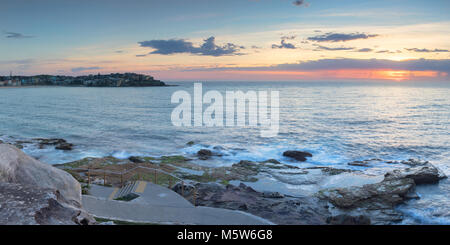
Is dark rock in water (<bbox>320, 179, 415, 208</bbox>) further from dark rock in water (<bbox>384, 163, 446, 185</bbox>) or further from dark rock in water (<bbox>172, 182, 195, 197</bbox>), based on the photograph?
dark rock in water (<bbox>172, 182, 195, 197</bbox>)

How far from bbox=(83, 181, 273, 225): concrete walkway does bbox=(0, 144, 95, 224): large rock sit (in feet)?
10.1

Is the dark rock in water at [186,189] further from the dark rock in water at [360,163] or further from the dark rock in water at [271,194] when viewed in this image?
the dark rock in water at [360,163]

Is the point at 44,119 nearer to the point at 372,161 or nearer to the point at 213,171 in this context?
the point at 213,171

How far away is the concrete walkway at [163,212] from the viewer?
11.9m

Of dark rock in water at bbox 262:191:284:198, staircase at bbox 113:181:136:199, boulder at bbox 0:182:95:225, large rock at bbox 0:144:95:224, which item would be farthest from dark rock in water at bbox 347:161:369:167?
boulder at bbox 0:182:95:225

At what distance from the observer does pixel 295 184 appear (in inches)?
844

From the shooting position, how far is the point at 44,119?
52781mm

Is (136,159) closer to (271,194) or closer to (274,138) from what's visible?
(271,194)

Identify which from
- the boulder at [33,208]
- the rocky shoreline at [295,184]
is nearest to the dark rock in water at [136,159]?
the rocky shoreline at [295,184]

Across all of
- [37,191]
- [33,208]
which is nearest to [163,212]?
[37,191]

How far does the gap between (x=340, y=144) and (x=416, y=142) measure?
10.1m

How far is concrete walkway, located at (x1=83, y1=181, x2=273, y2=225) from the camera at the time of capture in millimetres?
11867

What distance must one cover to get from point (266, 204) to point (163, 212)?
671cm
